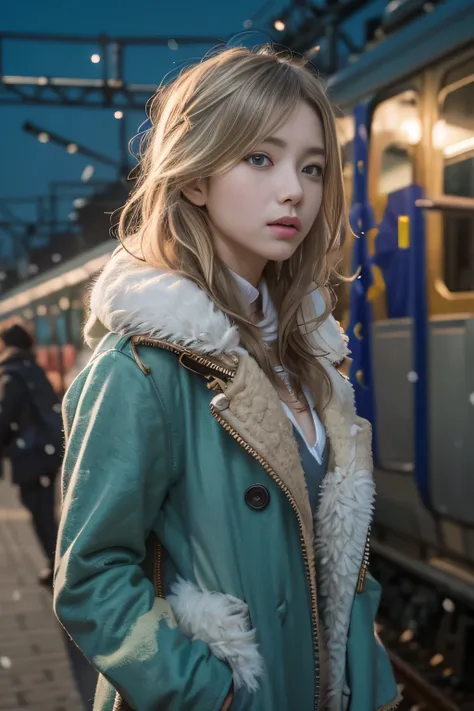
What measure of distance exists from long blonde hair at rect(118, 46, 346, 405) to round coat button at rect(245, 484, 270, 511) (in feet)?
0.74

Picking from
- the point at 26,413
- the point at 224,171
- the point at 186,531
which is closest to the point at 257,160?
the point at 224,171

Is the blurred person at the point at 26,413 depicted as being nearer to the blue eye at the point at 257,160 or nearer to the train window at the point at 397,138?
the train window at the point at 397,138

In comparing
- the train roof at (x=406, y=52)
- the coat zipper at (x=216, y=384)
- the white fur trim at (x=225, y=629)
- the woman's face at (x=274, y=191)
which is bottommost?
the white fur trim at (x=225, y=629)

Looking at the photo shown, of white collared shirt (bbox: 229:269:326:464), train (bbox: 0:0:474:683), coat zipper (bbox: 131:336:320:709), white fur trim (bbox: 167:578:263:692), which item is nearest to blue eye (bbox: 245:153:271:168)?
white collared shirt (bbox: 229:269:326:464)

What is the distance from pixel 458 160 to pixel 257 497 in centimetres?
281

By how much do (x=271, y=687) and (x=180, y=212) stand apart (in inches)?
30.2

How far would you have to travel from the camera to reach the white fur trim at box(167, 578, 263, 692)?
1.28 metres

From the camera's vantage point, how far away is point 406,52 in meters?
4.07

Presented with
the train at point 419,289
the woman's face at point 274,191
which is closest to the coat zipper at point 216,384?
the woman's face at point 274,191

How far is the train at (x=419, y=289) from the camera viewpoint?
3.76 metres

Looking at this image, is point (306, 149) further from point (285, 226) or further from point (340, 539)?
point (340, 539)

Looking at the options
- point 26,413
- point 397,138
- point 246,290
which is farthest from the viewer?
point 26,413

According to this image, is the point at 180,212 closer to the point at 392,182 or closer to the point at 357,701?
the point at 357,701

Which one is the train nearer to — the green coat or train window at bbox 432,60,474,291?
train window at bbox 432,60,474,291
